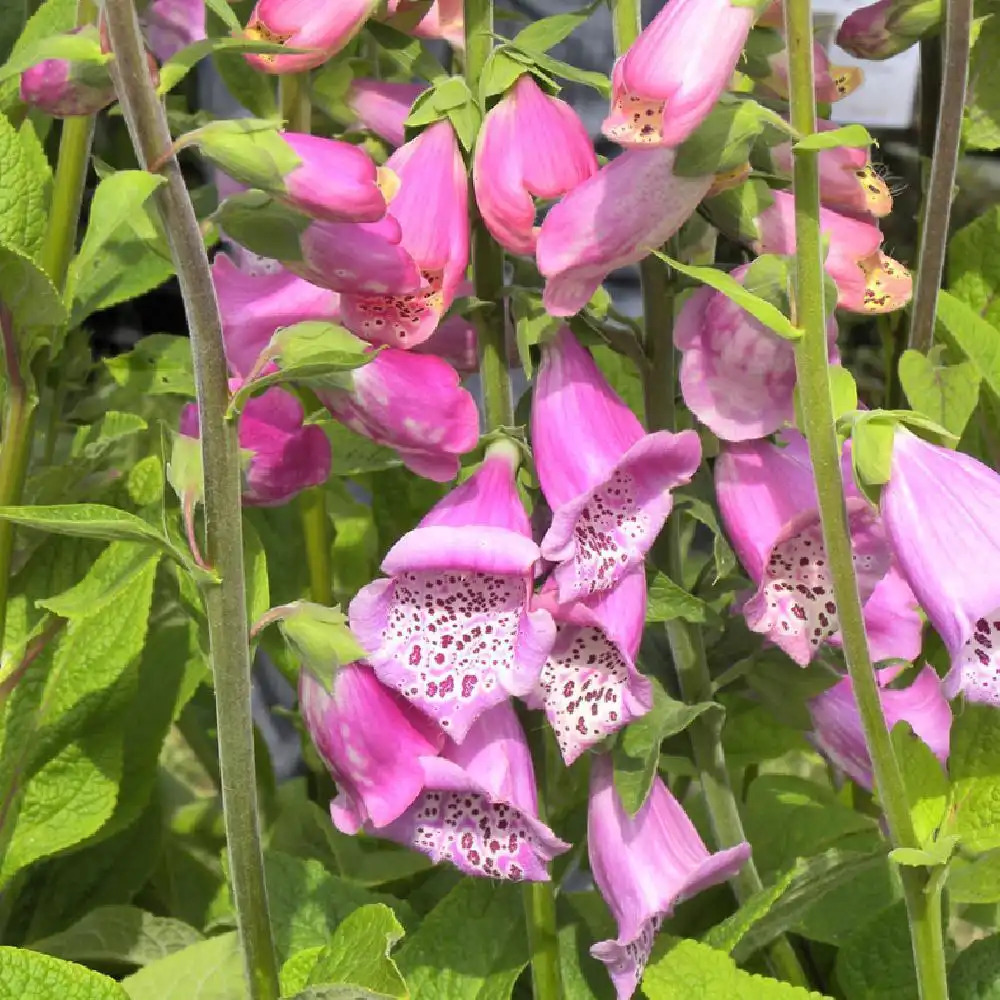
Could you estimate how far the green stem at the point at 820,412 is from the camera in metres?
0.46

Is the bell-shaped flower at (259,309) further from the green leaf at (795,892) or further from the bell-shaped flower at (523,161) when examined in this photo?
the green leaf at (795,892)

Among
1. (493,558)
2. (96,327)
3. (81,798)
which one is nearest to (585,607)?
(493,558)

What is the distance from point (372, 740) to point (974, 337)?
0.40 metres

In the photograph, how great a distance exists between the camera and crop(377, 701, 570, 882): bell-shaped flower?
577 millimetres

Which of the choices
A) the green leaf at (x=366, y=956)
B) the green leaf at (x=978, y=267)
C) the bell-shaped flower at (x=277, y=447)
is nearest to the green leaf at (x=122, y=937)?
the green leaf at (x=366, y=956)

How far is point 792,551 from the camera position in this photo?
1.94 ft

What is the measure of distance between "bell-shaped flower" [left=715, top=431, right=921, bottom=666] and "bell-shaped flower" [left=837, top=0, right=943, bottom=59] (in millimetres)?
238

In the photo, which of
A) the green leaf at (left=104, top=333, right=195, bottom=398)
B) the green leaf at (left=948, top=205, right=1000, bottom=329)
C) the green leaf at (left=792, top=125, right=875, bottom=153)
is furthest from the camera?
the green leaf at (left=948, top=205, right=1000, bottom=329)

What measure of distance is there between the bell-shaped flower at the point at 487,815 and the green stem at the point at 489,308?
48 millimetres

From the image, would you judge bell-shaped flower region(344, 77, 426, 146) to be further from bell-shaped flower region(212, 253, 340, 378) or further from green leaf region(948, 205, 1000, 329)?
green leaf region(948, 205, 1000, 329)

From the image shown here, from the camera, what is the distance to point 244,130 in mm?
461

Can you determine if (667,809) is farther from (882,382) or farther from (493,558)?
(882,382)

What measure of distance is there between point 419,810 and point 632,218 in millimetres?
271

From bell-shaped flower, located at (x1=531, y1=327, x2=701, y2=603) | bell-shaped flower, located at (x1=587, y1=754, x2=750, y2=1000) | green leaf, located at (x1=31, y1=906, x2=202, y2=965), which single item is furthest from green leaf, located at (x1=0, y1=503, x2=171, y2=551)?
green leaf, located at (x1=31, y1=906, x2=202, y2=965)
